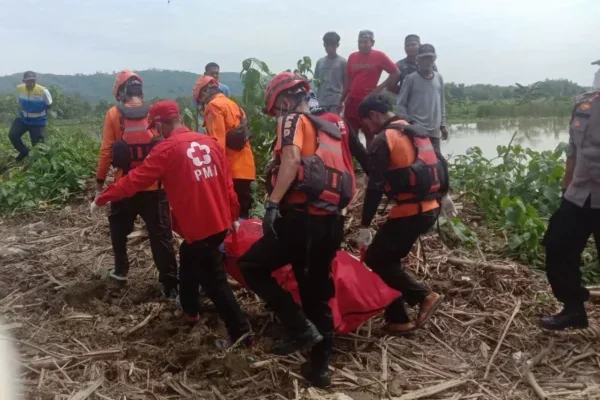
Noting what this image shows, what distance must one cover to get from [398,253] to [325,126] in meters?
1.21

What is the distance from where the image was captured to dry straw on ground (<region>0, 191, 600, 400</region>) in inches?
153

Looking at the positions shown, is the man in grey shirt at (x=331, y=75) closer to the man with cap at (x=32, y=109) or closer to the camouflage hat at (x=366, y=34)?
the camouflage hat at (x=366, y=34)

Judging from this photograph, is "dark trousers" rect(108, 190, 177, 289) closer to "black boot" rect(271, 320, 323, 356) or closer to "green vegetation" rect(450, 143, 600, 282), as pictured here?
"black boot" rect(271, 320, 323, 356)

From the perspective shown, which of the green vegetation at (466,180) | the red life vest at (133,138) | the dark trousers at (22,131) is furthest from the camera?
the dark trousers at (22,131)

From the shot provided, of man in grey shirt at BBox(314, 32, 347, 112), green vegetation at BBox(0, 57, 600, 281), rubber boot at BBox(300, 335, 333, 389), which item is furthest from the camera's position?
man in grey shirt at BBox(314, 32, 347, 112)

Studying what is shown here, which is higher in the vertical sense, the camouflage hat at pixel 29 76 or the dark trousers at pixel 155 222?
the camouflage hat at pixel 29 76

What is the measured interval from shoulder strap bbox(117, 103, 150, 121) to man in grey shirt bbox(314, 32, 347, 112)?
3.52 metres

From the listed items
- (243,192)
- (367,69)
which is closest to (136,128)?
(243,192)

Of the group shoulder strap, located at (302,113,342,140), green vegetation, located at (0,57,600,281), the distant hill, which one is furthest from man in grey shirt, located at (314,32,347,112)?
the distant hill

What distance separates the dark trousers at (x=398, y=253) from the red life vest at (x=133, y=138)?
223 centimetres

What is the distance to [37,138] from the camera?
11.4 meters

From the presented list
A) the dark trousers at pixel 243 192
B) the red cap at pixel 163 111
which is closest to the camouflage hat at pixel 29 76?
the dark trousers at pixel 243 192

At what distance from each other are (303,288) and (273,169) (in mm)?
843

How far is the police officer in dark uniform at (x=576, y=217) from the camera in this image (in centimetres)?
414
